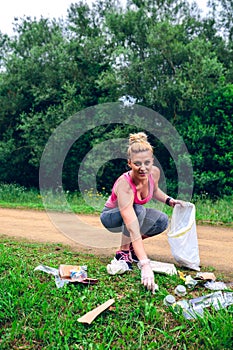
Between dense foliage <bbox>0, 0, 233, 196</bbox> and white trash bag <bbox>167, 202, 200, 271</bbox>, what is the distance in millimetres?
6778

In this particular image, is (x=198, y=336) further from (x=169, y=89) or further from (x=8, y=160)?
(x=8, y=160)

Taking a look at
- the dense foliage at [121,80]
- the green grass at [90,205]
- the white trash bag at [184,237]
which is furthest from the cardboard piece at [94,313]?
the dense foliage at [121,80]

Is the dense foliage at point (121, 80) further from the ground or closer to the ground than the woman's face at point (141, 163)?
further from the ground

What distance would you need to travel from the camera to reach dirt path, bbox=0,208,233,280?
177 inches

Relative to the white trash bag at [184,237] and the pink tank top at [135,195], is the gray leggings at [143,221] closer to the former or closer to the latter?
the pink tank top at [135,195]

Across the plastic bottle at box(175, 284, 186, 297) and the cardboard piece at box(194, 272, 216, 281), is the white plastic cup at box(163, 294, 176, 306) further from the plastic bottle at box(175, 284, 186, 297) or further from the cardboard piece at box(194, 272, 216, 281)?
the cardboard piece at box(194, 272, 216, 281)

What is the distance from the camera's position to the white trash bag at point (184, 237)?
4.03 m

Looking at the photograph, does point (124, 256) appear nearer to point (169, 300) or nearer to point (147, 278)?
point (147, 278)

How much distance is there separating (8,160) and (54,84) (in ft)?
11.1

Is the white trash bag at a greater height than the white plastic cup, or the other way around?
the white trash bag

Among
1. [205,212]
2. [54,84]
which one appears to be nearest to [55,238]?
[205,212]

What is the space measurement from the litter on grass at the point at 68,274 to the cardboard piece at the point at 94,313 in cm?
35

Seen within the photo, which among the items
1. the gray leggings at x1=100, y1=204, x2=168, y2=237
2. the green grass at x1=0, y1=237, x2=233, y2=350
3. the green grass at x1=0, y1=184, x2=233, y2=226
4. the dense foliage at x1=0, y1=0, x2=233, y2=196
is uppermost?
the dense foliage at x1=0, y1=0, x2=233, y2=196

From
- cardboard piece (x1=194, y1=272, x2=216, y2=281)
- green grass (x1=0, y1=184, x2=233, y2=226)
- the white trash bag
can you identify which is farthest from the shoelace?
green grass (x1=0, y1=184, x2=233, y2=226)
